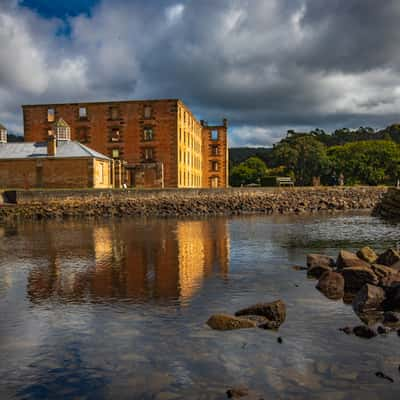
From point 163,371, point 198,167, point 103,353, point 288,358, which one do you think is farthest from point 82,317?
point 198,167

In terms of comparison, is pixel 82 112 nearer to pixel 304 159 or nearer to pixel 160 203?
pixel 160 203

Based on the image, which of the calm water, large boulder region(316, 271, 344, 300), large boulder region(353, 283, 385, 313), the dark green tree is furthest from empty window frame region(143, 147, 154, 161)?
large boulder region(353, 283, 385, 313)

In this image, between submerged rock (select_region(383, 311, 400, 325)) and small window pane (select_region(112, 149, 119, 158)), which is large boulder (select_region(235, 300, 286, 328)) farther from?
small window pane (select_region(112, 149, 119, 158))

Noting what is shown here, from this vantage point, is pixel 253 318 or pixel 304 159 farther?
pixel 304 159

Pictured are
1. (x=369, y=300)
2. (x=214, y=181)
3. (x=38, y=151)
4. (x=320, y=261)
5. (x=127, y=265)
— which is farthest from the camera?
(x=214, y=181)

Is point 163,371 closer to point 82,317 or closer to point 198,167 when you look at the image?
point 82,317

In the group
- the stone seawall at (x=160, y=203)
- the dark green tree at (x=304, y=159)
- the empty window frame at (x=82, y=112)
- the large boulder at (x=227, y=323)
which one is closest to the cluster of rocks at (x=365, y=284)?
the large boulder at (x=227, y=323)

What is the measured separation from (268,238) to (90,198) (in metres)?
24.1

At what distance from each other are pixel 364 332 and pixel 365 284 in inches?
110

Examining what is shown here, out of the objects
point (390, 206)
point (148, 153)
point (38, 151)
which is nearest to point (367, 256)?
point (390, 206)

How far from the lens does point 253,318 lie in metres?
9.28

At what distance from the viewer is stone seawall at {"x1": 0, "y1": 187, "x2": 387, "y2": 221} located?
41656 mm

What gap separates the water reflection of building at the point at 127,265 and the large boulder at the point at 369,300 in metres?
4.01

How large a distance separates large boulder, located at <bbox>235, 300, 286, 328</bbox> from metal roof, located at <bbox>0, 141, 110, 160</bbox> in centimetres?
3922
